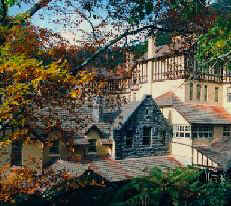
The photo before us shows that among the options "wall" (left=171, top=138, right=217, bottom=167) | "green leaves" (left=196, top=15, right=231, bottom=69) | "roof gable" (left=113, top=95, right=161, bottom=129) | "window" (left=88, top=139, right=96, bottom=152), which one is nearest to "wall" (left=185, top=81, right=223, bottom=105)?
"wall" (left=171, top=138, right=217, bottom=167)

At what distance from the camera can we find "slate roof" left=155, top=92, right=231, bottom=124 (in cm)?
3256

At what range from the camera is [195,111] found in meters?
33.8

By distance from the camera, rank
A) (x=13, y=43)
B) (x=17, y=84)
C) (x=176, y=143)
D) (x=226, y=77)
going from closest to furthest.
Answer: (x=17, y=84)
(x=13, y=43)
(x=176, y=143)
(x=226, y=77)

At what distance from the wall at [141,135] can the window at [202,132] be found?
2.98 metres

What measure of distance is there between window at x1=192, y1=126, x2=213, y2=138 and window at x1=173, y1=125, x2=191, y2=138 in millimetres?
487

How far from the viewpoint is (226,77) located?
38.4 metres

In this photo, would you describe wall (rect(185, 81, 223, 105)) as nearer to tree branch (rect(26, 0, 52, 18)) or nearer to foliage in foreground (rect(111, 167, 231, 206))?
foliage in foreground (rect(111, 167, 231, 206))

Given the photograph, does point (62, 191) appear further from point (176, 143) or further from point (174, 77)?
point (174, 77)

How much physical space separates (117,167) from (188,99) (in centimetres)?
1415

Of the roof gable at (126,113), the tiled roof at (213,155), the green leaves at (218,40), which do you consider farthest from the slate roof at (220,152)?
the green leaves at (218,40)

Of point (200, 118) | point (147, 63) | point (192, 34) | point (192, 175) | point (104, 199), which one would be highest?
point (147, 63)

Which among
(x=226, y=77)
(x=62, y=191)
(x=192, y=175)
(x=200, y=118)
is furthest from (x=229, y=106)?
(x=62, y=191)

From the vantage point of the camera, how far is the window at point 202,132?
32.5 m

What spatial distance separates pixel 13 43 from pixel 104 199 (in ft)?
42.6
